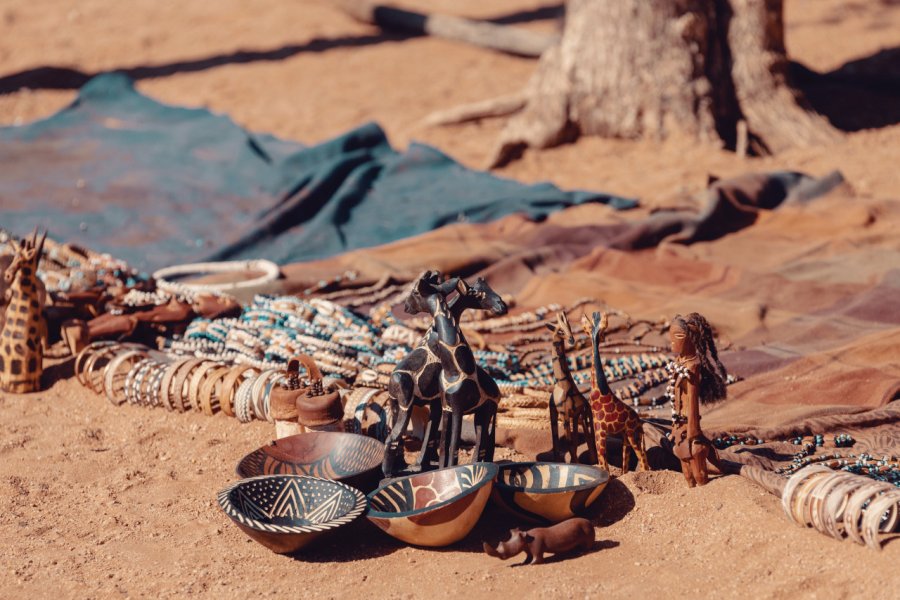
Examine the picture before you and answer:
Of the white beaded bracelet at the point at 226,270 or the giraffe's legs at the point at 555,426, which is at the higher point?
the giraffe's legs at the point at 555,426

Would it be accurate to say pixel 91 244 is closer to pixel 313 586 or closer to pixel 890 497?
pixel 313 586

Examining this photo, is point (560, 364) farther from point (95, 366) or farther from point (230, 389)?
point (95, 366)

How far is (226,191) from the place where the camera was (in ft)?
29.9

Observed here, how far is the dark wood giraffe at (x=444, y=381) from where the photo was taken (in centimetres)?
408

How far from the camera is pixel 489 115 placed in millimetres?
11148

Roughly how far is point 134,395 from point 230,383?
0.64 m

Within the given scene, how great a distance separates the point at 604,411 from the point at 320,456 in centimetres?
120

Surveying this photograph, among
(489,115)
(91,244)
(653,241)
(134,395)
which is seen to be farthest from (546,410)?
(489,115)

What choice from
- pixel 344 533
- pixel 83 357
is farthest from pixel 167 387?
pixel 344 533

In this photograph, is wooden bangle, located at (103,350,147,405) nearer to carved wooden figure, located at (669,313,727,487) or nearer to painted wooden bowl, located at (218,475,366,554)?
painted wooden bowl, located at (218,475,366,554)

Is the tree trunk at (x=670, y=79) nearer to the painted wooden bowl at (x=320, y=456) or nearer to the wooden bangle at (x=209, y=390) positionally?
the wooden bangle at (x=209, y=390)

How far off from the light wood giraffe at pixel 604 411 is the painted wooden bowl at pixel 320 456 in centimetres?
89

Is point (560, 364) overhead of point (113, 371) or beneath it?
overhead

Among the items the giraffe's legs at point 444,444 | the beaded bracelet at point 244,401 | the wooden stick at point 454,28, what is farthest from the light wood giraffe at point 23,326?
the wooden stick at point 454,28
